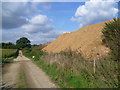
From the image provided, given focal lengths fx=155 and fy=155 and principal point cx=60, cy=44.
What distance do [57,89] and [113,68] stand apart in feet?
9.80

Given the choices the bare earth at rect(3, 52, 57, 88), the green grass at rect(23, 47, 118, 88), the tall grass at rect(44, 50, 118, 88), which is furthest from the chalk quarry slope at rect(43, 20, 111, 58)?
the bare earth at rect(3, 52, 57, 88)

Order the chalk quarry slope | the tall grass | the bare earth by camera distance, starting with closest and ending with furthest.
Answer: the tall grass, the bare earth, the chalk quarry slope

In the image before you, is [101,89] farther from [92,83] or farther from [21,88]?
[21,88]

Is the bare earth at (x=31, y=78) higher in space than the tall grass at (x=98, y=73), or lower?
lower

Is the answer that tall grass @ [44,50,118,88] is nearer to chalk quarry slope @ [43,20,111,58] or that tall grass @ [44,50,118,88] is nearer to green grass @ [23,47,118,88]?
green grass @ [23,47,118,88]

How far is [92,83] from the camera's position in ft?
22.8

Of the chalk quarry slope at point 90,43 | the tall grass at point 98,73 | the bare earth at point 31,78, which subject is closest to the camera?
the tall grass at point 98,73

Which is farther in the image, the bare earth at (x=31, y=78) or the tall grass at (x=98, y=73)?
the bare earth at (x=31, y=78)

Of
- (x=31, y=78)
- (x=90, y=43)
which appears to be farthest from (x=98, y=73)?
(x=90, y=43)

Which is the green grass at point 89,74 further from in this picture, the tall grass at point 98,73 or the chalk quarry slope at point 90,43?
the chalk quarry slope at point 90,43

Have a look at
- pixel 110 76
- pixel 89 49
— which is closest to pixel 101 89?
pixel 110 76

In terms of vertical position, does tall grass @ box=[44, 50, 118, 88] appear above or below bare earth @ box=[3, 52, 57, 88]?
above

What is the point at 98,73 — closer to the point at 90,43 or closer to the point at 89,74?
the point at 89,74

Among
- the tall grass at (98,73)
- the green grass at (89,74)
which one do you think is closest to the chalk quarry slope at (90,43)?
the tall grass at (98,73)
